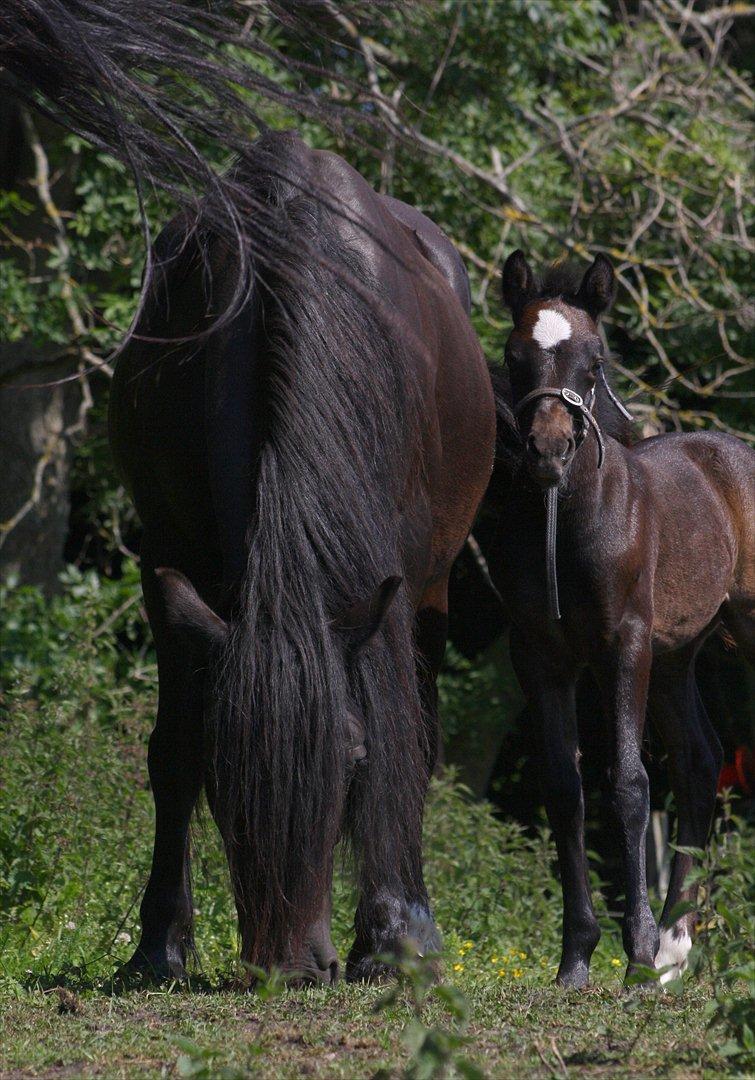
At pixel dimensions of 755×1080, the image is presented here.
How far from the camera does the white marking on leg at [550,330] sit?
14.6 ft

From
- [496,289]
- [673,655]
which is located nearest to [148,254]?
[673,655]

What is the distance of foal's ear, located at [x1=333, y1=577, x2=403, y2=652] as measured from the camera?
10.3 feet

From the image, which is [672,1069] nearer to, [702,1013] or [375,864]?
[702,1013]

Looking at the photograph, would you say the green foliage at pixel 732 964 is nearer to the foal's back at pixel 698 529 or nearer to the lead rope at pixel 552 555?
the lead rope at pixel 552 555

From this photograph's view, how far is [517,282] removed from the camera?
15.5 feet

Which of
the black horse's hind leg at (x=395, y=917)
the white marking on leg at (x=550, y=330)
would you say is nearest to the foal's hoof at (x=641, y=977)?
the black horse's hind leg at (x=395, y=917)

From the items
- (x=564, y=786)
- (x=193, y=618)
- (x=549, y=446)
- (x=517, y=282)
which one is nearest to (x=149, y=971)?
(x=193, y=618)

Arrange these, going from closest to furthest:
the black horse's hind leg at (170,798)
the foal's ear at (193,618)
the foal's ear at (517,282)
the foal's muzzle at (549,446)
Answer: the foal's ear at (193,618)
the black horse's hind leg at (170,798)
the foal's muzzle at (549,446)
the foal's ear at (517,282)

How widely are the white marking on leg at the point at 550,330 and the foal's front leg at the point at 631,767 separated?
0.91m

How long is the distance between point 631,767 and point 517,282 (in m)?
1.62

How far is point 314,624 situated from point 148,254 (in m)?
0.92

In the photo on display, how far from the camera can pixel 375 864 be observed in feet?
10.3

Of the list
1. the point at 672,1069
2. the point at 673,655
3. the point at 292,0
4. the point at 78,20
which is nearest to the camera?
the point at 672,1069

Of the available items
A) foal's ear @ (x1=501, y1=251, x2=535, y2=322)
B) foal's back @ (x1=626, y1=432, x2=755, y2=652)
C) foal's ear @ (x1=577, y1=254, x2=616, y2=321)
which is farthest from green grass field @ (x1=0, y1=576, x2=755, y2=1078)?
foal's ear @ (x1=501, y1=251, x2=535, y2=322)
